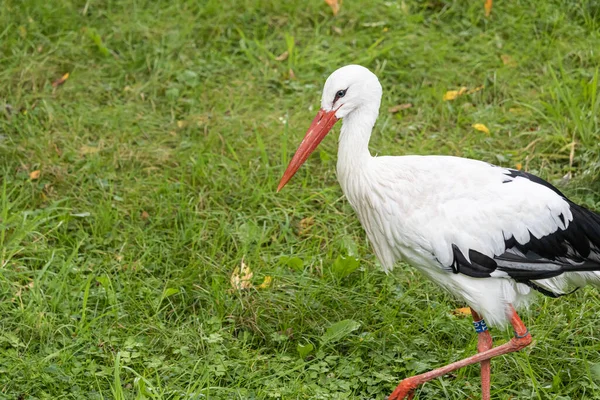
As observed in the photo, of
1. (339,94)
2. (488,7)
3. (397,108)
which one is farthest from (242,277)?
(488,7)

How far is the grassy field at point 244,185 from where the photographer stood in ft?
13.4

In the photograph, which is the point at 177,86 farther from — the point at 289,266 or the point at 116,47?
the point at 289,266

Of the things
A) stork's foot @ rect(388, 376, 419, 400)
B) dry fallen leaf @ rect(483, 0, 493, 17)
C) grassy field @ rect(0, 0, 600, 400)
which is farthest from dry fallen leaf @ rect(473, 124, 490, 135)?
stork's foot @ rect(388, 376, 419, 400)

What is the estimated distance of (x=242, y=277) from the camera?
452cm

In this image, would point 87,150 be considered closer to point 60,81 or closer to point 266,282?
point 60,81

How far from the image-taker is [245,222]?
487cm

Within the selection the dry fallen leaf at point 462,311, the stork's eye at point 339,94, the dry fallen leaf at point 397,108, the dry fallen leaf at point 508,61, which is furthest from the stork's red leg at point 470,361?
the dry fallen leaf at point 508,61

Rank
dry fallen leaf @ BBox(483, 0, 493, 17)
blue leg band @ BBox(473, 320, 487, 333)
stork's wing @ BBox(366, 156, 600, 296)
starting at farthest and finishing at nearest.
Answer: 1. dry fallen leaf @ BBox(483, 0, 493, 17)
2. blue leg band @ BBox(473, 320, 487, 333)
3. stork's wing @ BBox(366, 156, 600, 296)

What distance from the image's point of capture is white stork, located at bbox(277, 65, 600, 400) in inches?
148

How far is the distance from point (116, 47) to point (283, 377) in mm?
3304

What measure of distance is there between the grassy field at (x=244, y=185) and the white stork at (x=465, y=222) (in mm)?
406

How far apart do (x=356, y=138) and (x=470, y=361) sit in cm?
Result: 111

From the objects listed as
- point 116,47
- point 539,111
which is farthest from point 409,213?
point 116,47

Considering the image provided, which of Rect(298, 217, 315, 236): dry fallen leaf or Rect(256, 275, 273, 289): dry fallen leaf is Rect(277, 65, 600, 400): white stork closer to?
Rect(256, 275, 273, 289): dry fallen leaf
